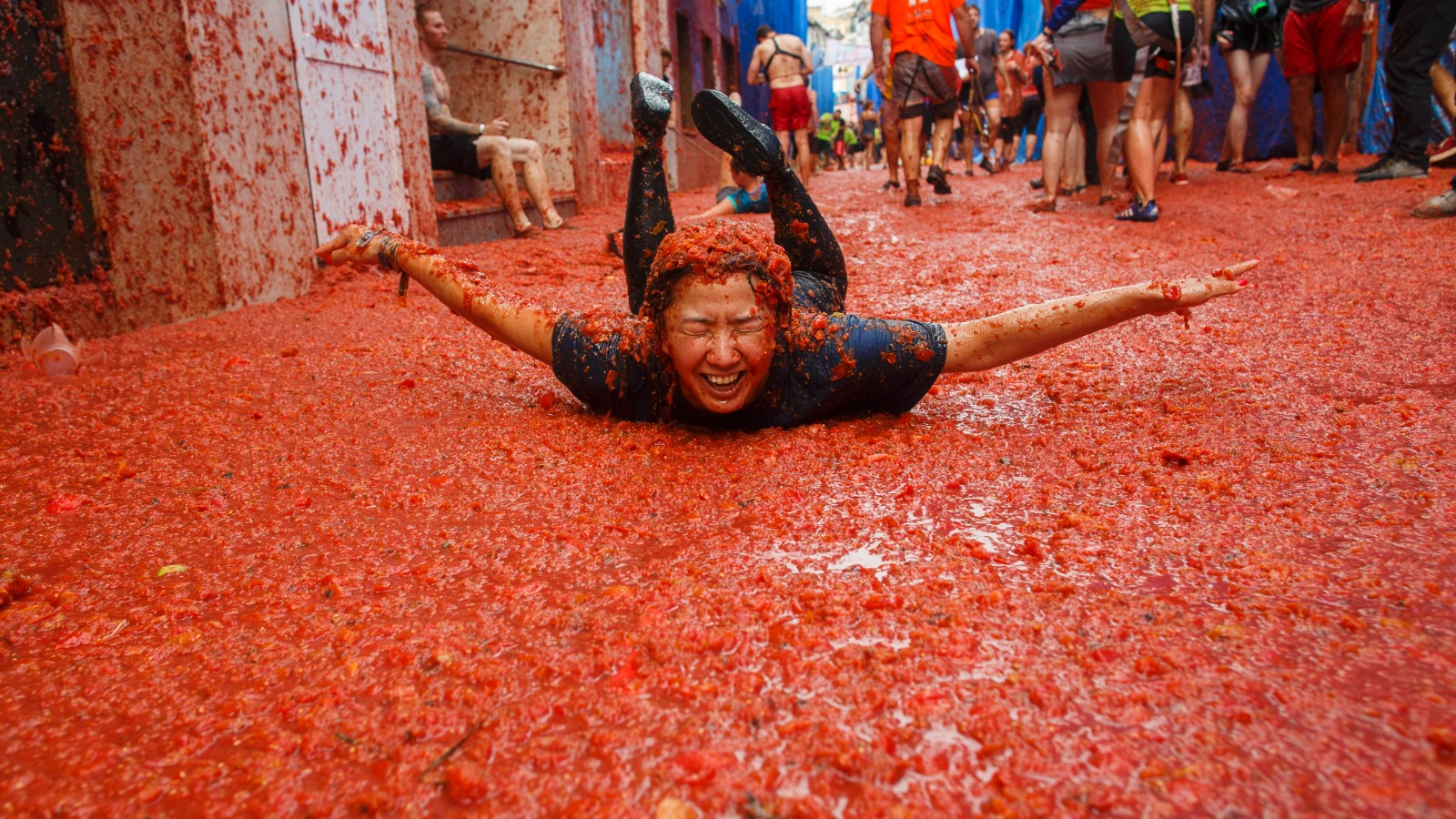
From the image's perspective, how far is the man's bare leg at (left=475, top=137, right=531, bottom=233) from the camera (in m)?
7.04

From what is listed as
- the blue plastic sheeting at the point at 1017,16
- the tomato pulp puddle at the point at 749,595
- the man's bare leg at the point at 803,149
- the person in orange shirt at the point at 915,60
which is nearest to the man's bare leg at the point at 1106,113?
the person in orange shirt at the point at 915,60

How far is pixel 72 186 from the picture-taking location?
3988 millimetres

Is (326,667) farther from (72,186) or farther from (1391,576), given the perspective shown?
(72,186)

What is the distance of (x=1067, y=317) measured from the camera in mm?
2393

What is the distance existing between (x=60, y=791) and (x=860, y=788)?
1.07 m

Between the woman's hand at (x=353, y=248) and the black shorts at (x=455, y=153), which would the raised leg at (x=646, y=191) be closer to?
the woman's hand at (x=353, y=248)

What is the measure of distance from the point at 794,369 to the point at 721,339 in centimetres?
29

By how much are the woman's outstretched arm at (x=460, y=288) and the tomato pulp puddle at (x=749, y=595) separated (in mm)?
257

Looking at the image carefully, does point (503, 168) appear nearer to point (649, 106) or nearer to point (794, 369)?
point (649, 106)

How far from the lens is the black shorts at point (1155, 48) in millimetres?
5793

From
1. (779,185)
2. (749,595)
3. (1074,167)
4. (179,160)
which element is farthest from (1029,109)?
(749,595)

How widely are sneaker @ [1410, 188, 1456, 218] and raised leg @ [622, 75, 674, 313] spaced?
4759 mm

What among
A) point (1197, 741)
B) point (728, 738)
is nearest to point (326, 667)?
point (728, 738)

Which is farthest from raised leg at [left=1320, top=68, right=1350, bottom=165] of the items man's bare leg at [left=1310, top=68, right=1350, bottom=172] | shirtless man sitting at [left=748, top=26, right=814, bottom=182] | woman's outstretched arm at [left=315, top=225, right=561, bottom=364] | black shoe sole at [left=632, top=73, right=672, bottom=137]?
woman's outstretched arm at [left=315, top=225, right=561, bottom=364]
